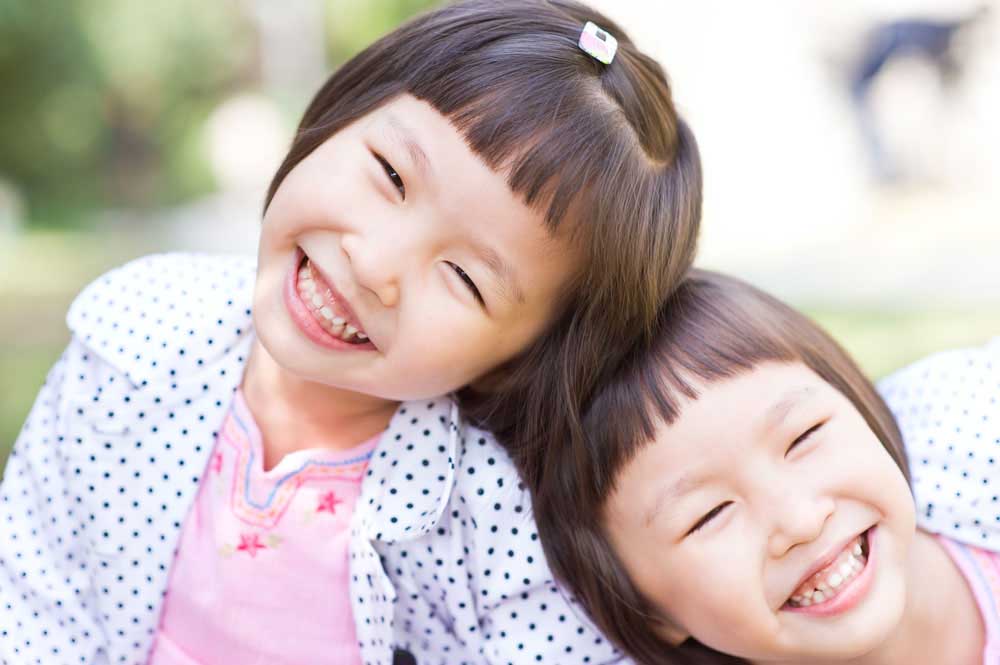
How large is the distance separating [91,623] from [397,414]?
566 mm

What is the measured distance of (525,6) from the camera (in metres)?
1.62

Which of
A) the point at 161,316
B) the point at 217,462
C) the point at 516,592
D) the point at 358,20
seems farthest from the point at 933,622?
the point at 358,20

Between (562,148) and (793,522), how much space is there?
583 mm

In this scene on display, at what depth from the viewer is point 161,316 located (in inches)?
69.7

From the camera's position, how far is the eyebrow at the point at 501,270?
149cm

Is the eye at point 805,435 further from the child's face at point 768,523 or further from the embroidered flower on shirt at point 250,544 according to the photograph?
the embroidered flower on shirt at point 250,544

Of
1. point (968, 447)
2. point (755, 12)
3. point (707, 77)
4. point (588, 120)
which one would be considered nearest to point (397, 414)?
point (588, 120)

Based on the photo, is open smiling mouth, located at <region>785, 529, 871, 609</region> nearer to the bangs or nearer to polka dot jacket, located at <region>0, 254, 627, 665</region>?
polka dot jacket, located at <region>0, 254, 627, 665</region>

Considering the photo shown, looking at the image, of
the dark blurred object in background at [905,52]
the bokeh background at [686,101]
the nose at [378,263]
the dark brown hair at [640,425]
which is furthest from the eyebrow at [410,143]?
the dark blurred object in background at [905,52]

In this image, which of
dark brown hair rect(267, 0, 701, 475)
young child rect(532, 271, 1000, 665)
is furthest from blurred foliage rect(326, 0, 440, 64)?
young child rect(532, 271, 1000, 665)

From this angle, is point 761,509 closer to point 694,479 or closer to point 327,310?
point 694,479

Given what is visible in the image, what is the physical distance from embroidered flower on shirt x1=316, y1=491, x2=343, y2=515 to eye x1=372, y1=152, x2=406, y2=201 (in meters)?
0.51

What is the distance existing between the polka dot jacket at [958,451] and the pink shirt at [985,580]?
2 cm

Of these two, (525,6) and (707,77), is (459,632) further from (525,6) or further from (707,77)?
(707,77)
